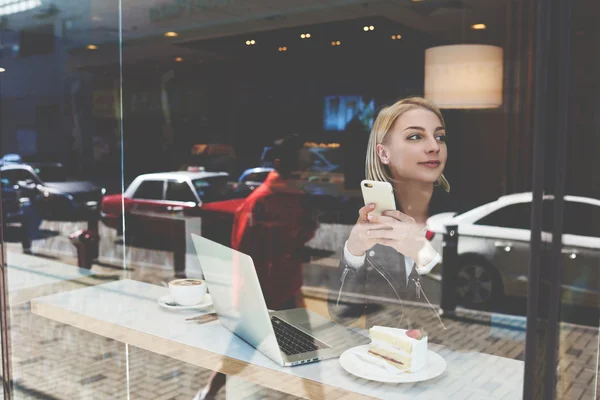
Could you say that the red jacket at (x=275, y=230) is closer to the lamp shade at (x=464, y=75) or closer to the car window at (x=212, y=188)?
the car window at (x=212, y=188)

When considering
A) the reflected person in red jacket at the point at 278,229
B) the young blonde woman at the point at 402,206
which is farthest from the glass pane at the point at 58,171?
the young blonde woman at the point at 402,206

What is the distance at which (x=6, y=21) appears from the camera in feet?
9.52

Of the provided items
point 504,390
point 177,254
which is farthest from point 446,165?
point 177,254

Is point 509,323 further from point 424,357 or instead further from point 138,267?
point 138,267

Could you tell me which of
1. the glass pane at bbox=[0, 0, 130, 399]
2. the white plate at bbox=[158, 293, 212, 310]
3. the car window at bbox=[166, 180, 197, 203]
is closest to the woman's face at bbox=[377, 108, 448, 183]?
the white plate at bbox=[158, 293, 212, 310]

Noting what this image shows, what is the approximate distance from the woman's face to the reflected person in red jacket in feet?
1.85

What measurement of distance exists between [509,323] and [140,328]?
1.16 meters

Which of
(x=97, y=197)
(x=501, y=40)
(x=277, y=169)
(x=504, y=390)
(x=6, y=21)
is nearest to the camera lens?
(x=504, y=390)

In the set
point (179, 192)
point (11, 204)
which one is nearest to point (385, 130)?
point (179, 192)

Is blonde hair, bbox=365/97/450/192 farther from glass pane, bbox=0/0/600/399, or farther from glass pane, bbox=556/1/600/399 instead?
glass pane, bbox=556/1/600/399

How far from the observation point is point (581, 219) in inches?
46.1

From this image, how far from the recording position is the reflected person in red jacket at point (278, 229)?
87.3 inches

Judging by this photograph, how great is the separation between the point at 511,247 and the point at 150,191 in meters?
2.01

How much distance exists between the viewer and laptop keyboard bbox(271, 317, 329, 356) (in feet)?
5.04
